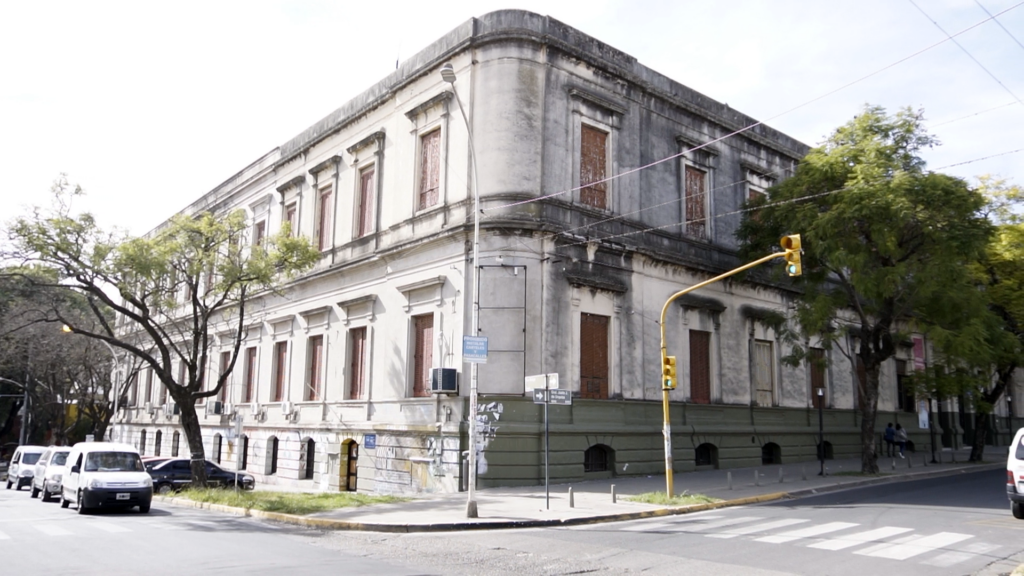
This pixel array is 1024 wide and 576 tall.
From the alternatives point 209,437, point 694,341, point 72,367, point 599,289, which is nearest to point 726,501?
point 599,289

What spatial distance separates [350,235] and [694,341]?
13.0 meters

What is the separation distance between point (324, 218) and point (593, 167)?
11856mm

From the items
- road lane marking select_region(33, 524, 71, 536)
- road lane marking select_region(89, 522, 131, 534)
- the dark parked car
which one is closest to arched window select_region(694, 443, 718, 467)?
the dark parked car

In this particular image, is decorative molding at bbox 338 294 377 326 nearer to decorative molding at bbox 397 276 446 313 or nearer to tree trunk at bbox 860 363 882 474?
decorative molding at bbox 397 276 446 313

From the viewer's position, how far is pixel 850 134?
2377cm

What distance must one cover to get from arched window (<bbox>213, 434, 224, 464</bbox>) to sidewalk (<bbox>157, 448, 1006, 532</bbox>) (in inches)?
478

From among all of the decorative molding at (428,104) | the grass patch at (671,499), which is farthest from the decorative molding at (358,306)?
the grass patch at (671,499)

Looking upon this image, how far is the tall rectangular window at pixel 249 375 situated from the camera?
1330 inches

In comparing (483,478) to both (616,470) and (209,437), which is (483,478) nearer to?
(616,470)

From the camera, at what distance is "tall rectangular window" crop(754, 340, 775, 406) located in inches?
1131

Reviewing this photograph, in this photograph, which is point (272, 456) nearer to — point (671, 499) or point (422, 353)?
point (422, 353)

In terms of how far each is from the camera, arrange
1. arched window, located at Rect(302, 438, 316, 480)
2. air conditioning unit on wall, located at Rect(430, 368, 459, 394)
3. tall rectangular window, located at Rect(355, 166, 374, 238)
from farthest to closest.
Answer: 1. arched window, located at Rect(302, 438, 316, 480)
2. tall rectangular window, located at Rect(355, 166, 374, 238)
3. air conditioning unit on wall, located at Rect(430, 368, 459, 394)

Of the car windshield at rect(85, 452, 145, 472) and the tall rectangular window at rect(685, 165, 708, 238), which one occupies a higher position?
the tall rectangular window at rect(685, 165, 708, 238)

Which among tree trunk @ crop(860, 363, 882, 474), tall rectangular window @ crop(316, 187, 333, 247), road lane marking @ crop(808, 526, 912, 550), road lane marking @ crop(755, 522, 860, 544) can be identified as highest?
tall rectangular window @ crop(316, 187, 333, 247)
